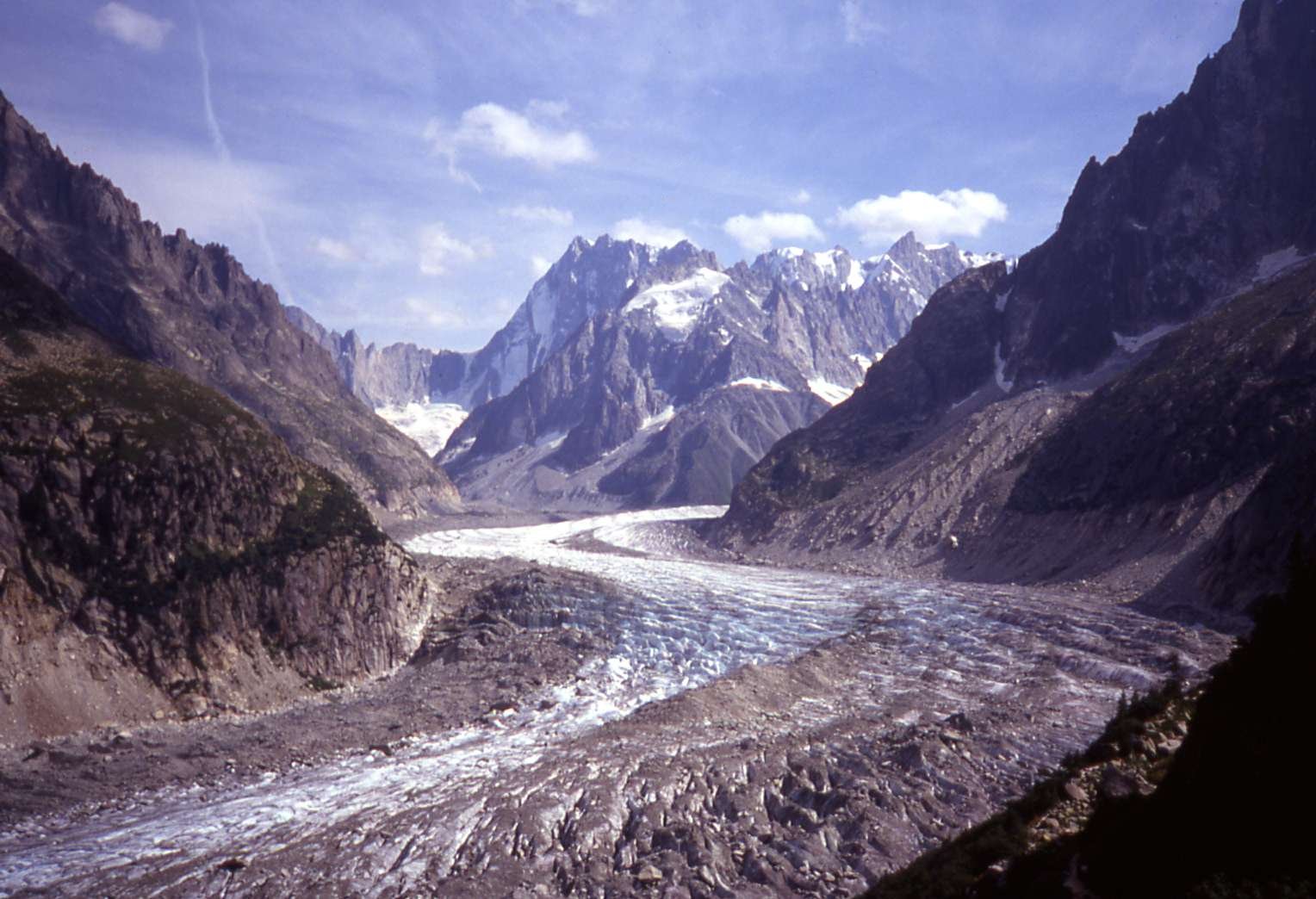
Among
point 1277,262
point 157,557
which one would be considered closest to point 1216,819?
point 157,557

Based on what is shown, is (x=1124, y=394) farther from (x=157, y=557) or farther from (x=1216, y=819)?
(x=1216, y=819)

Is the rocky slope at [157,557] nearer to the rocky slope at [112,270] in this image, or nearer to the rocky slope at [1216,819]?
the rocky slope at [1216,819]

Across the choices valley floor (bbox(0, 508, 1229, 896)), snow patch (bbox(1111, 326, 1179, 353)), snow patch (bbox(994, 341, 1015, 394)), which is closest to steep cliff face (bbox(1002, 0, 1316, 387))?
snow patch (bbox(1111, 326, 1179, 353))

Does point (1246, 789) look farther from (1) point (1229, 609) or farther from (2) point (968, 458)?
(2) point (968, 458)

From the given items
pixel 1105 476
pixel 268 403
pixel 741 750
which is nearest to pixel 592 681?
pixel 741 750

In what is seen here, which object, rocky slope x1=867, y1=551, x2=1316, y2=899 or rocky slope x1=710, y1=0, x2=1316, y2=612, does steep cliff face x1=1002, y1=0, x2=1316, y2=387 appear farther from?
rocky slope x1=867, y1=551, x2=1316, y2=899
